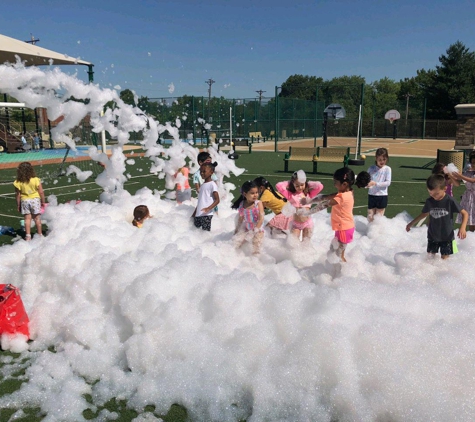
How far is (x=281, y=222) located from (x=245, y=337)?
9.84 feet

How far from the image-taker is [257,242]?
6.12 metres

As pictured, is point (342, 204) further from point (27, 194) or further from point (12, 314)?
point (27, 194)

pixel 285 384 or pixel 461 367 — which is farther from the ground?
pixel 461 367

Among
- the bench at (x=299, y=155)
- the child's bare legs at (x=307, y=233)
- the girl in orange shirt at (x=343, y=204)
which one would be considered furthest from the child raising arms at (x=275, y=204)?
the bench at (x=299, y=155)

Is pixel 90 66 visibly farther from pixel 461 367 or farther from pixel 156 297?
pixel 461 367

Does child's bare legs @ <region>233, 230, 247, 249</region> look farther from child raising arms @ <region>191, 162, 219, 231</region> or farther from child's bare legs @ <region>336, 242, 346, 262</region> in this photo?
child's bare legs @ <region>336, 242, 346, 262</region>

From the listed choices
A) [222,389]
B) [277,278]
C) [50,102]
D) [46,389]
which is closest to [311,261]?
[277,278]

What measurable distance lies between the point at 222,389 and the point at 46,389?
4.75ft

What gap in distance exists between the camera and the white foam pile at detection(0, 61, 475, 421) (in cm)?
327

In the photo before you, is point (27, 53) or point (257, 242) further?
point (27, 53)

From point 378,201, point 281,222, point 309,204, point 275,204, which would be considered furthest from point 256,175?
point 309,204

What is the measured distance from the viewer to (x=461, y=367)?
3.22 metres

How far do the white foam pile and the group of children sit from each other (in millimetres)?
469

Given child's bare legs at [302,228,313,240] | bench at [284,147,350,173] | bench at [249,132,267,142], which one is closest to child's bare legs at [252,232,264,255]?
child's bare legs at [302,228,313,240]
